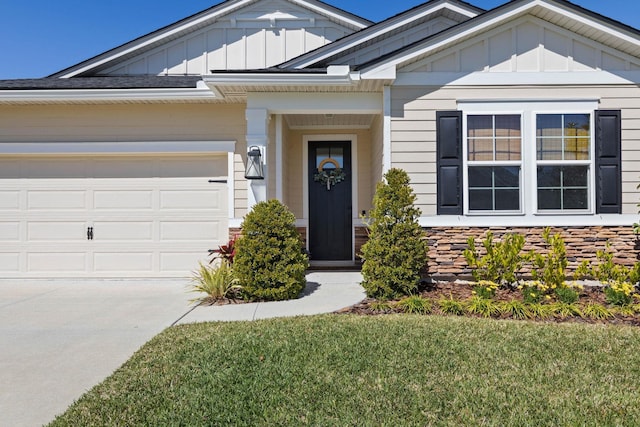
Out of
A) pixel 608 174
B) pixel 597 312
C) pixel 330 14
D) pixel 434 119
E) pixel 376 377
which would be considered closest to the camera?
pixel 376 377

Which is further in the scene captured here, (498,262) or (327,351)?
(498,262)

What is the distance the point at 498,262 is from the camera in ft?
18.7

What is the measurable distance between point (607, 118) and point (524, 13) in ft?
6.75

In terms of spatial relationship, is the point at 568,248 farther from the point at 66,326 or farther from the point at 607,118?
the point at 66,326

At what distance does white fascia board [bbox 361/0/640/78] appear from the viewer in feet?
20.3

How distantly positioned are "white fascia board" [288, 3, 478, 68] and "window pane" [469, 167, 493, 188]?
3112 mm

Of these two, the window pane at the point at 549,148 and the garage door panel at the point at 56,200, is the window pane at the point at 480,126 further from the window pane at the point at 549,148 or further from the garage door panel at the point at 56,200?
the garage door panel at the point at 56,200

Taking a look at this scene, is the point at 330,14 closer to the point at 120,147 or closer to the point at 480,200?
the point at 120,147

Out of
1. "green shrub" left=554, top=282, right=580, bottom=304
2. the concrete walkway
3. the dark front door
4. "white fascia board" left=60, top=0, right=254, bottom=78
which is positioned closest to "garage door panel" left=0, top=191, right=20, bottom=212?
the concrete walkway

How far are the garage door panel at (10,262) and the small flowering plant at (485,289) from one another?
7.75m

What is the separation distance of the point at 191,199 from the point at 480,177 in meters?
4.93

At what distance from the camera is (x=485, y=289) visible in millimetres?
5348

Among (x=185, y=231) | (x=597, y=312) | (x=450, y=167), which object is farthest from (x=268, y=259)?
(x=597, y=312)

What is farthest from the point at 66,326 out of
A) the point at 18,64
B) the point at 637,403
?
the point at 18,64
